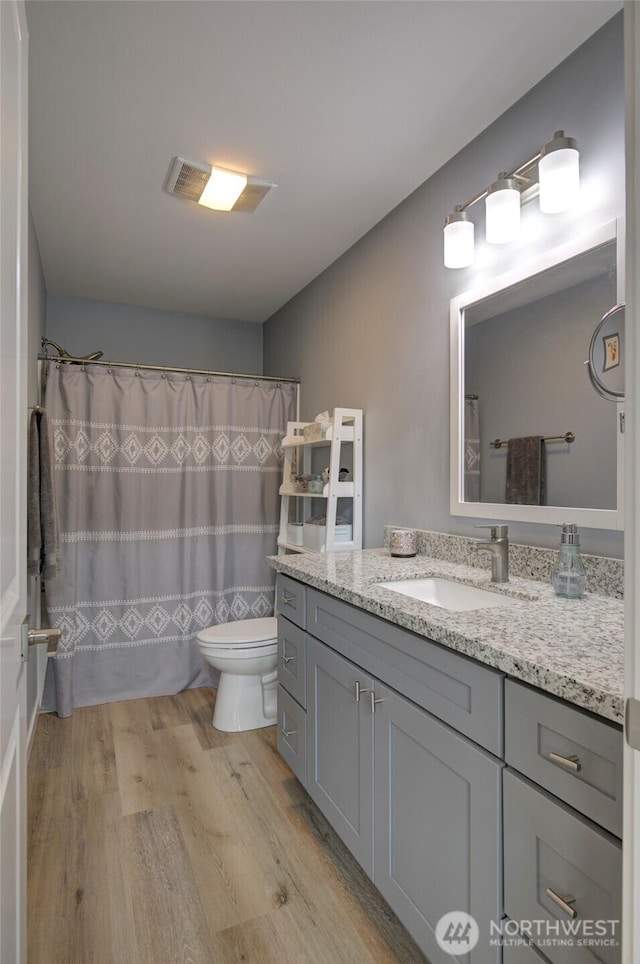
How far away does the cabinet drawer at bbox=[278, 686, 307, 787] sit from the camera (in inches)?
71.2

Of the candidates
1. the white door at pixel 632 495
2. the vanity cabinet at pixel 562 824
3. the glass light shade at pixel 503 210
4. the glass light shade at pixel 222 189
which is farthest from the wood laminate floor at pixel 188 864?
the glass light shade at pixel 222 189

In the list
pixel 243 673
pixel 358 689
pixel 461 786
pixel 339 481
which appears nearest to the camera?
pixel 461 786

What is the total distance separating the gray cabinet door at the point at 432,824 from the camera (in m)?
0.97

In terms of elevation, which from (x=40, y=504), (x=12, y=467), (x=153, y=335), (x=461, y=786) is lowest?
(x=461, y=786)

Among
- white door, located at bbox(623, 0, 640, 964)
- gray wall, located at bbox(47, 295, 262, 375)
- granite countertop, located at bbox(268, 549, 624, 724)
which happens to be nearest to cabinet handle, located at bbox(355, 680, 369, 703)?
granite countertop, located at bbox(268, 549, 624, 724)

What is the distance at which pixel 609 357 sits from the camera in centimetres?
126

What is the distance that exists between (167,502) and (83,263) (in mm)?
1388

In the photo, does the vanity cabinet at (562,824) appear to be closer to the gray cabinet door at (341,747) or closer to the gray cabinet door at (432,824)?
the gray cabinet door at (432,824)

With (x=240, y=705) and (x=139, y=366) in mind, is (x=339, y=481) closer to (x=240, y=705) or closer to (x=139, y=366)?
(x=240, y=705)

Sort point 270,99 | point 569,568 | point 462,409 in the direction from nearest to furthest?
1. point 569,568
2. point 270,99
3. point 462,409

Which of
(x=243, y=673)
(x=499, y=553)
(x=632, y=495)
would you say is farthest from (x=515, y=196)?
(x=243, y=673)

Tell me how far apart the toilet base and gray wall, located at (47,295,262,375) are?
2262 mm

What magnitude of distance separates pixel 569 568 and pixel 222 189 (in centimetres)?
189

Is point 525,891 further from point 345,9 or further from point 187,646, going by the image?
point 187,646
